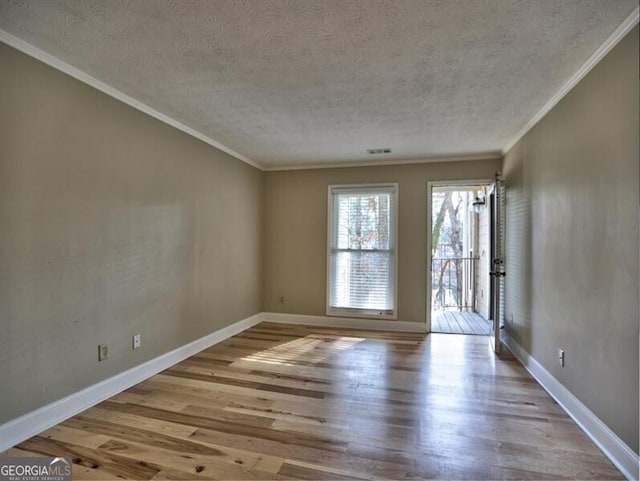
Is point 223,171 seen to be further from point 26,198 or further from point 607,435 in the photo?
point 607,435

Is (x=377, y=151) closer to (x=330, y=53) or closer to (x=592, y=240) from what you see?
(x=330, y=53)

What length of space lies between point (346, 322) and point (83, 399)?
10.8ft

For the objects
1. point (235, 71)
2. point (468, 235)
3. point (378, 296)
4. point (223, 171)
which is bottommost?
point (378, 296)

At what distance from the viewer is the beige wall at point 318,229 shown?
4.63 metres

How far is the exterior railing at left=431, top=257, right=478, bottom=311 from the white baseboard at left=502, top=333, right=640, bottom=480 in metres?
3.62

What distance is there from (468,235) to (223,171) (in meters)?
5.23

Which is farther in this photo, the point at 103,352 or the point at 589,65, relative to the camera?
the point at 103,352

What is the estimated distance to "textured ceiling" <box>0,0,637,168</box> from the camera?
169 cm

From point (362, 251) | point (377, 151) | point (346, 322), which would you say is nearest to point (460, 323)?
point (346, 322)

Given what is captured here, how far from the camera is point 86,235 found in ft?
7.95

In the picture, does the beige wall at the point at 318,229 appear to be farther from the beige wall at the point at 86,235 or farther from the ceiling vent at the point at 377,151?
the beige wall at the point at 86,235

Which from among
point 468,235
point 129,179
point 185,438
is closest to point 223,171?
point 129,179

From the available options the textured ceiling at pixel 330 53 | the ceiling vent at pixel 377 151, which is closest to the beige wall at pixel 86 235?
the textured ceiling at pixel 330 53

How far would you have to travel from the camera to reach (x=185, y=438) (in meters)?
2.07
